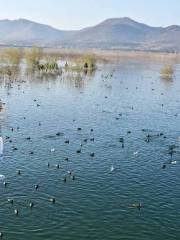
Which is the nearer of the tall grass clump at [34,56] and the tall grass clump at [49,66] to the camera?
the tall grass clump at [49,66]

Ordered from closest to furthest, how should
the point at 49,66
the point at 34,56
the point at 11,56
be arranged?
1. the point at 49,66
2. the point at 11,56
3. the point at 34,56

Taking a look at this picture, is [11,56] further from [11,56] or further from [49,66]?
[49,66]

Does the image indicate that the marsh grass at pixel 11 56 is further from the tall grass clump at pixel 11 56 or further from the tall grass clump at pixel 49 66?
the tall grass clump at pixel 49 66

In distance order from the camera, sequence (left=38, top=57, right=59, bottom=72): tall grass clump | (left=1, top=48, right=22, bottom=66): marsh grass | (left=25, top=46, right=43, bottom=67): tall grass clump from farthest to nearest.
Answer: (left=25, top=46, right=43, bottom=67): tall grass clump < (left=1, top=48, right=22, bottom=66): marsh grass < (left=38, top=57, right=59, bottom=72): tall grass clump

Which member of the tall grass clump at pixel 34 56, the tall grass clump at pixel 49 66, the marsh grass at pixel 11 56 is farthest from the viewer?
the tall grass clump at pixel 34 56

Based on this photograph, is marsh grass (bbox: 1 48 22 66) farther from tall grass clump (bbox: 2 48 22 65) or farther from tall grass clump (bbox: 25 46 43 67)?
tall grass clump (bbox: 25 46 43 67)

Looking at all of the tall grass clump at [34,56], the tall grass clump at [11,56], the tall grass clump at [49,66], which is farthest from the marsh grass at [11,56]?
the tall grass clump at [49,66]

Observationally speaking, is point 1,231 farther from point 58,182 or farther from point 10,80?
point 10,80

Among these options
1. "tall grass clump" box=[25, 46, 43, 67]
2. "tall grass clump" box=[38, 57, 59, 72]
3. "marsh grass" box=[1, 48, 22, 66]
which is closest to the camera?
"tall grass clump" box=[38, 57, 59, 72]

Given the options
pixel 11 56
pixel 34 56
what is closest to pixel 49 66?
pixel 34 56

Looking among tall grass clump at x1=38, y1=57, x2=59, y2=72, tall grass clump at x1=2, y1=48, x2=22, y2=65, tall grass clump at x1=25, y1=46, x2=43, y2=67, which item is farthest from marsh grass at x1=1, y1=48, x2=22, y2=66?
tall grass clump at x1=38, y1=57, x2=59, y2=72

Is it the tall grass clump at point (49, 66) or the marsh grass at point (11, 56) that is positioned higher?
the marsh grass at point (11, 56)

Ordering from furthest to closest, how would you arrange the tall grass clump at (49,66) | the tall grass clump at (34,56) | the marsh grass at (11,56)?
the tall grass clump at (34,56) → the marsh grass at (11,56) → the tall grass clump at (49,66)

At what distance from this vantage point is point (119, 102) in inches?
4619
